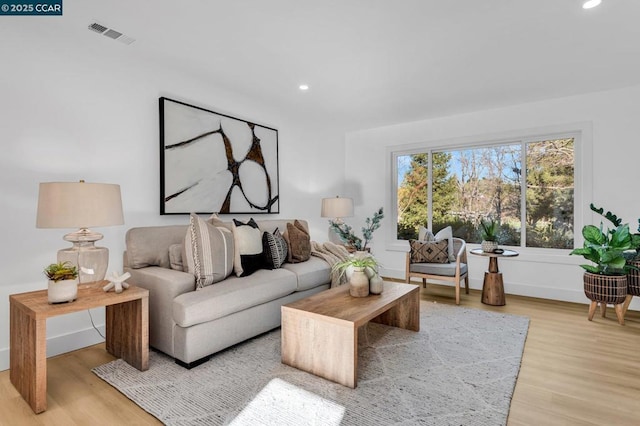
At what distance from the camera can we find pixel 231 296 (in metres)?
2.45

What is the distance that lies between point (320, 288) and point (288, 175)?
6.16ft

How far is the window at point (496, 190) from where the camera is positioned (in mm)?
4109

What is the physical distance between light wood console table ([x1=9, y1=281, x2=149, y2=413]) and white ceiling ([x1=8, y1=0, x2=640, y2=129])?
1900 mm

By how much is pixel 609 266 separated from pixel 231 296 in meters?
3.43

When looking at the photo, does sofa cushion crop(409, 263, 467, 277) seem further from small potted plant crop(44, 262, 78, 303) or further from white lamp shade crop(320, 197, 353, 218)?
small potted plant crop(44, 262, 78, 303)

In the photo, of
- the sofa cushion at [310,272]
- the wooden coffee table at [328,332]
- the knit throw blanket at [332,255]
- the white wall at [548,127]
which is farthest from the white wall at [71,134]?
the white wall at [548,127]

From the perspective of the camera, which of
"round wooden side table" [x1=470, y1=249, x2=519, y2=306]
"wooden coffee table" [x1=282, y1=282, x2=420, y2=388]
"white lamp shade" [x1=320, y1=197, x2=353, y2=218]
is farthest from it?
"white lamp shade" [x1=320, y1=197, x2=353, y2=218]

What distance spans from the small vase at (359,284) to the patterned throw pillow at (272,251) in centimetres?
91

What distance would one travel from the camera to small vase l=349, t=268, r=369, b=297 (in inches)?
101

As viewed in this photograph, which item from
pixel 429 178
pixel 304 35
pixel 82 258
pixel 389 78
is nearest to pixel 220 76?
pixel 304 35

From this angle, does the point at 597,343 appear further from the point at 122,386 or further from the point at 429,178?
the point at 122,386

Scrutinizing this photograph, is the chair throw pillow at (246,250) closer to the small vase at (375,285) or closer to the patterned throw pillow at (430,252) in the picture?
the small vase at (375,285)

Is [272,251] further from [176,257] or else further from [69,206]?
[69,206]

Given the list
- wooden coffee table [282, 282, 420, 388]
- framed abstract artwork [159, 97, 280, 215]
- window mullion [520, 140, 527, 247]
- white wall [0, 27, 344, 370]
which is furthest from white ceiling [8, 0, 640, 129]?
wooden coffee table [282, 282, 420, 388]
